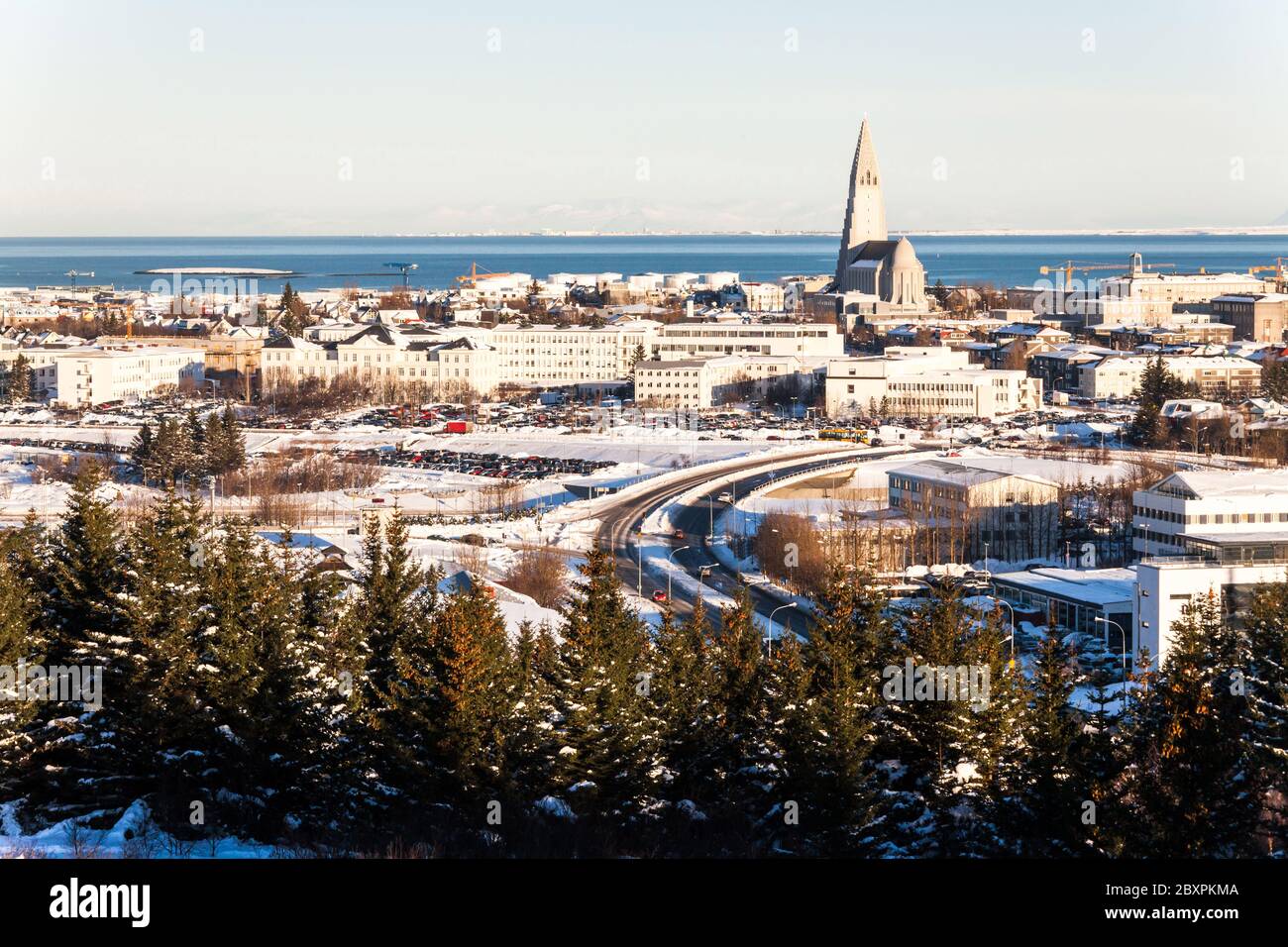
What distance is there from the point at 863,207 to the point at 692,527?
3421cm

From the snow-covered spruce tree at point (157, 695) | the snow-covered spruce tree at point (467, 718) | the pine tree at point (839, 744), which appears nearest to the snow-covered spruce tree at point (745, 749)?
the pine tree at point (839, 744)

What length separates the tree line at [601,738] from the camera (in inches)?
232

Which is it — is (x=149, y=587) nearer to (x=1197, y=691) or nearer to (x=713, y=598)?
(x=1197, y=691)

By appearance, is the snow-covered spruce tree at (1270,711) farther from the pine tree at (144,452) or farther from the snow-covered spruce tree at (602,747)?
the pine tree at (144,452)

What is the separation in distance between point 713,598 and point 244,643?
6.75 m

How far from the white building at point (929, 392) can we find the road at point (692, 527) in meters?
5.08

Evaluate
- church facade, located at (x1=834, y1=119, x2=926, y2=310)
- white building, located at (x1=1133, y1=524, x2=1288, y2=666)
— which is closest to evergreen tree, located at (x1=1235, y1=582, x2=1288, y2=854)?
white building, located at (x1=1133, y1=524, x2=1288, y2=666)

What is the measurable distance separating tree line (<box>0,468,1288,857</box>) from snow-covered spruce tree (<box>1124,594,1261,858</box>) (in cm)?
1

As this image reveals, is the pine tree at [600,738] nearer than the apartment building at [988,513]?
Yes

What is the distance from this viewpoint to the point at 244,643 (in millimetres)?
6602

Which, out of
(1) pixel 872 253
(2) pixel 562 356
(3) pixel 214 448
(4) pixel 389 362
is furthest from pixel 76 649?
A: (1) pixel 872 253

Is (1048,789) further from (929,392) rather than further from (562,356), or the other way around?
(562,356)

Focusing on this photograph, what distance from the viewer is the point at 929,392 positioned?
27828 millimetres
